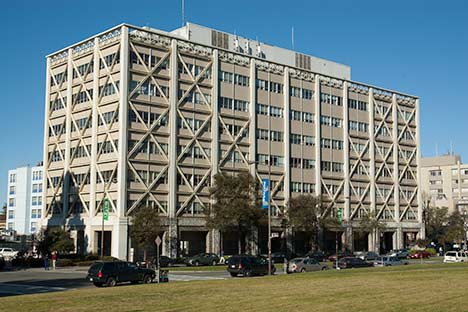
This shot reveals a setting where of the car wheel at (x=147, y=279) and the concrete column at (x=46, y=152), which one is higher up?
the concrete column at (x=46, y=152)

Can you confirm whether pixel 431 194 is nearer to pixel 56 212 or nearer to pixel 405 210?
pixel 405 210

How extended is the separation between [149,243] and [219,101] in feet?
79.0

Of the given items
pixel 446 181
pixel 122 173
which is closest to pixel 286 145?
pixel 122 173

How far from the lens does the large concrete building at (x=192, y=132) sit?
272 feet

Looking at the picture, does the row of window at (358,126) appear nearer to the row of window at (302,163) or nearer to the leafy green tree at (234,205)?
the row of window at (302,163)

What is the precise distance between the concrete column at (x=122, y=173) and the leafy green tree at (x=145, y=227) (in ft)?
6.06

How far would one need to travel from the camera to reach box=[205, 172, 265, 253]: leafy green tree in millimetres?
80188

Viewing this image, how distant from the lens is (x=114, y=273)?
1662 inches

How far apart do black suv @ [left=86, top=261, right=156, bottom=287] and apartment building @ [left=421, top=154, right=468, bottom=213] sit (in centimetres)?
14264

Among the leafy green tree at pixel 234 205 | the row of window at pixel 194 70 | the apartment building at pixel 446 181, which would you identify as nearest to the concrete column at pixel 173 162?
the row of window at pixel 194 70

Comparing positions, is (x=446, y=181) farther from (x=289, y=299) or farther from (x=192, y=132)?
(x=289, y=299)

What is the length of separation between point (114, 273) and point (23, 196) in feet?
399

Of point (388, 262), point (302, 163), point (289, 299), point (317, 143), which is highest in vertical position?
point (317, 143)

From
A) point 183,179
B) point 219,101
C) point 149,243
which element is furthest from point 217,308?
point 219,101
